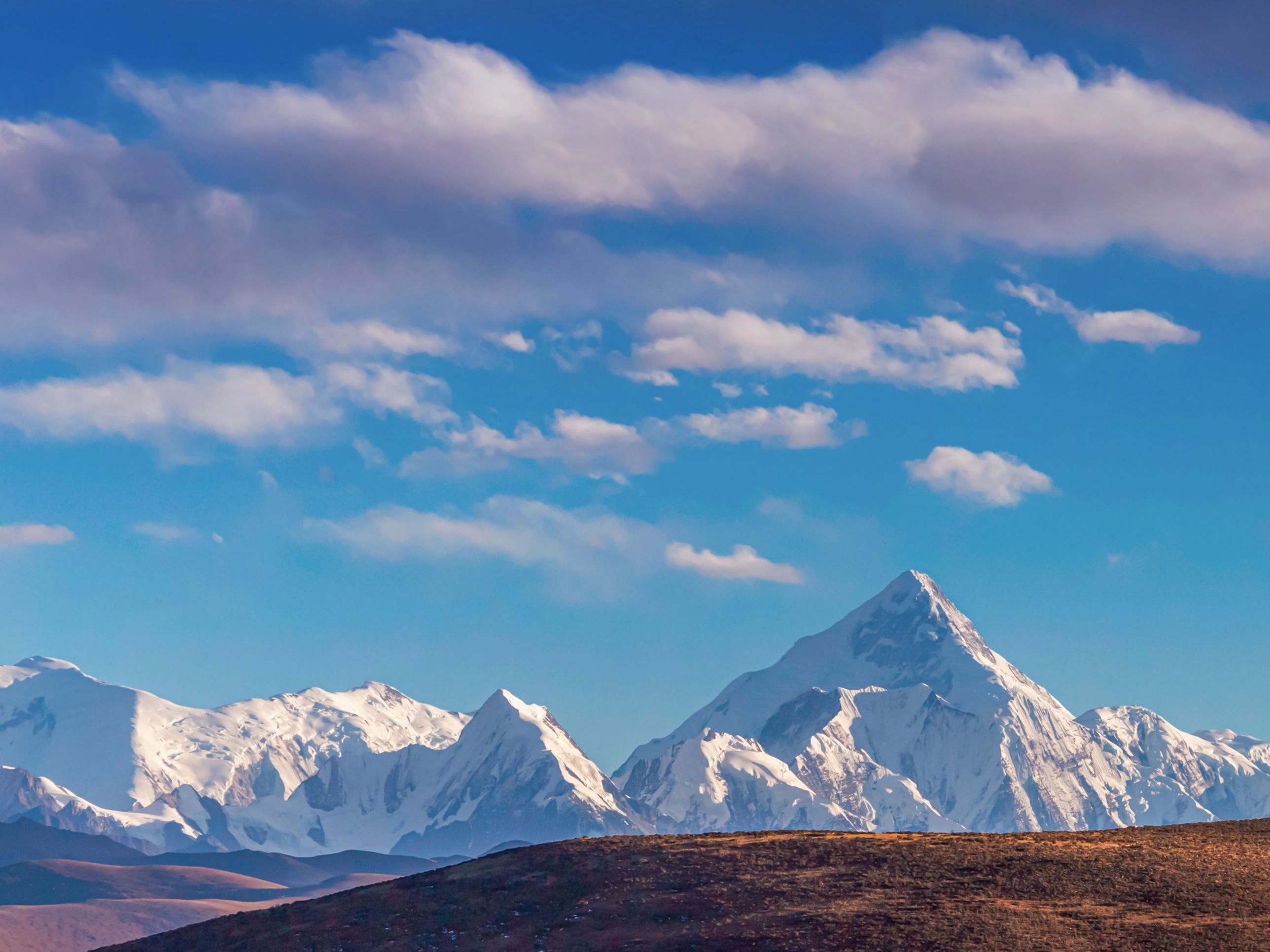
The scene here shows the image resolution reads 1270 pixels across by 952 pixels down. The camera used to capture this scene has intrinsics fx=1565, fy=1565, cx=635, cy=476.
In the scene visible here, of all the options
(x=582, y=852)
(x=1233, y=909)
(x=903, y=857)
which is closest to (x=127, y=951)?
(x=582, y=852)

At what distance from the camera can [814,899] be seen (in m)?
106

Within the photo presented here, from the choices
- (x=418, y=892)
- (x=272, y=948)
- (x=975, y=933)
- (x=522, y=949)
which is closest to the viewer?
(x=975, y=933)

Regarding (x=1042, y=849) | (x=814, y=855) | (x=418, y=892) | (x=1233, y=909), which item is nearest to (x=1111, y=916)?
(x=1233, y=909)

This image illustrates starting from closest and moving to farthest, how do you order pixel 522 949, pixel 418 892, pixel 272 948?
pixel 522 949, pixel 272 948, pixel 418 892

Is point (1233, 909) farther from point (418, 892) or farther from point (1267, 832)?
point (418, 892)

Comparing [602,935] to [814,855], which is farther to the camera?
[814,855]

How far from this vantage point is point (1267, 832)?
12175 centimetres

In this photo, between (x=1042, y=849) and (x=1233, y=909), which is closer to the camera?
(x=1233, y=909)

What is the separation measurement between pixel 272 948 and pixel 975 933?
166 feet

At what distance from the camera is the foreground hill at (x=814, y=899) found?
96500 millimetres

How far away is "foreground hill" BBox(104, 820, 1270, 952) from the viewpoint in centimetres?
9650

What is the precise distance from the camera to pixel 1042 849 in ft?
379

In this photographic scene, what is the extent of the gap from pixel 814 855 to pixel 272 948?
133ft

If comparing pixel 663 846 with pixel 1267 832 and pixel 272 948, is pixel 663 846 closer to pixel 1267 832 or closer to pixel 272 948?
pixel 272 948
